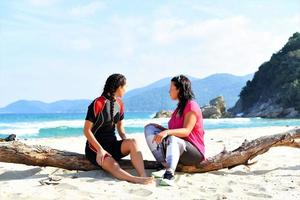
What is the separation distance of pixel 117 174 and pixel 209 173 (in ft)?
5.28

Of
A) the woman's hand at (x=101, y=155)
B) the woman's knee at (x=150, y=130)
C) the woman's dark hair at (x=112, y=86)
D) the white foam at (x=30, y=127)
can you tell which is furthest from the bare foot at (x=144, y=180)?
the white foam at (x=30, y=127)

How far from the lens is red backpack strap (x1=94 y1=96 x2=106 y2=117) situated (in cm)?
665

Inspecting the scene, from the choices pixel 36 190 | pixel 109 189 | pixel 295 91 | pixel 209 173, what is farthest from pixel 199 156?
pixel 295 91

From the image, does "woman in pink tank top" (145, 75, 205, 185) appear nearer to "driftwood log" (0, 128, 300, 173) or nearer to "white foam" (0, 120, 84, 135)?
"driftwood log" (0, 128, 300, 173)

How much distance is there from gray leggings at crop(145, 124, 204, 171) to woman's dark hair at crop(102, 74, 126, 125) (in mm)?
632

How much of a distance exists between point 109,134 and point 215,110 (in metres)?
60.4

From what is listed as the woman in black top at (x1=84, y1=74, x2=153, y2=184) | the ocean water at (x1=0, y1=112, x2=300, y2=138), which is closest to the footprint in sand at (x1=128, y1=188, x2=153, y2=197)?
the woman in black top at (x1=84, y1=74, x2=153, y2=184)

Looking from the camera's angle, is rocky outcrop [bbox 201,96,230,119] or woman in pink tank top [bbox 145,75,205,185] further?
rocky outcrop [bbox 201,96,230,119]

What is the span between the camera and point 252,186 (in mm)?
6375

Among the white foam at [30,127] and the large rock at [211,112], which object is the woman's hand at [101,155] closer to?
Answer: the white foam at [30,127]

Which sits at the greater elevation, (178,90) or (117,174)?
(178,90)

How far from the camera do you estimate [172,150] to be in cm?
648

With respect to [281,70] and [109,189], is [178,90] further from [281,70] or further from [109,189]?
[281,70]

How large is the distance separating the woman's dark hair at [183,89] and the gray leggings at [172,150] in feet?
1.63
